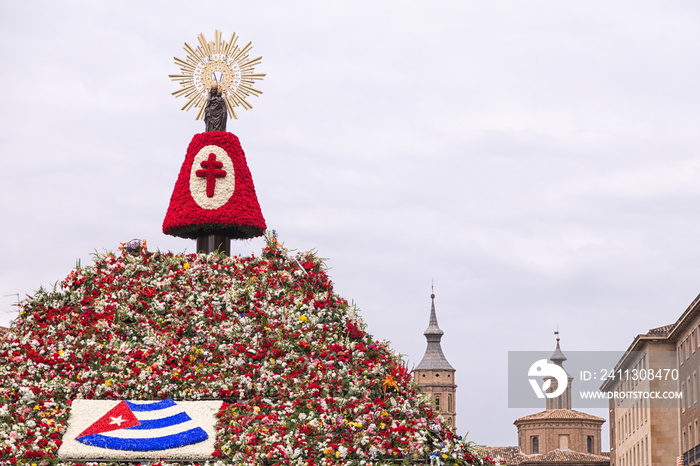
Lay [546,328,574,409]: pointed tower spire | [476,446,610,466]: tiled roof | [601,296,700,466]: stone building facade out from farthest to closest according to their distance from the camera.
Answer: [546,328,574,409]: pointed tower spire < [476,446,610,466]: tiled roof < [601,296,700,466]: stone building facade

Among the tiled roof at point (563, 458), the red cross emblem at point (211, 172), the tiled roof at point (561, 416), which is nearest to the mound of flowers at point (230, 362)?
the red cross emblem at point (211, 172)

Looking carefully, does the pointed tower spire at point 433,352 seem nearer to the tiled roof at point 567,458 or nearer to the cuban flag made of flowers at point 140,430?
the tiled roof at point 567,458

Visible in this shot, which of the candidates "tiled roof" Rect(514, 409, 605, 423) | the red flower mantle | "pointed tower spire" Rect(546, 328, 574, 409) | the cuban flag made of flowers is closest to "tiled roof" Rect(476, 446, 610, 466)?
"tiled roof" Rect(514, 409, 605, 423)

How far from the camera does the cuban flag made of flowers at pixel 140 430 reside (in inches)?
789

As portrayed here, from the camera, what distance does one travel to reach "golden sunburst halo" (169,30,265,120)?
28312mm

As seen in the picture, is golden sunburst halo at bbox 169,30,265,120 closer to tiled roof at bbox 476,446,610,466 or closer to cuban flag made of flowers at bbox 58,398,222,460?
cuban flag made of flowers at bbox 58,398,222,460

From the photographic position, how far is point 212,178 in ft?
89.5

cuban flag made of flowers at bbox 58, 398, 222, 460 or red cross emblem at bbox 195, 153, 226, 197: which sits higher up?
red cross emblem at bbox 195, 153, 226, 197

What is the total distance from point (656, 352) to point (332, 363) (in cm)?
5139

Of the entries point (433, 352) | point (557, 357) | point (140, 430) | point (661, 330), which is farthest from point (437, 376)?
point (140, 430)

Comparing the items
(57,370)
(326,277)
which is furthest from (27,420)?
(326,277)

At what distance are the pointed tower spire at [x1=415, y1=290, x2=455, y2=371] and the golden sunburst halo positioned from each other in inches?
5620

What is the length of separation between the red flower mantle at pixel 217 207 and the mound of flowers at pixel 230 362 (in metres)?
1.12

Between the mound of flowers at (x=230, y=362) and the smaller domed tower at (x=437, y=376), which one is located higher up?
the smaller domed tower at (x=437, y=376)
